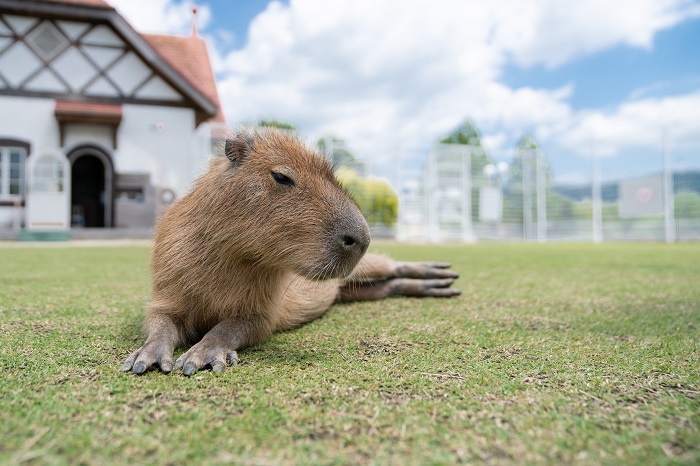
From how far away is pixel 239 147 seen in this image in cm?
183

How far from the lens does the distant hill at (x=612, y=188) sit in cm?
1631

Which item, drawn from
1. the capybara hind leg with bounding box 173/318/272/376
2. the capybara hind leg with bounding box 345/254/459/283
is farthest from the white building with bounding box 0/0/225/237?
the capybara hind leg with bounding box 173/318/272/376

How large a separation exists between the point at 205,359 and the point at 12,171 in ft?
44.8

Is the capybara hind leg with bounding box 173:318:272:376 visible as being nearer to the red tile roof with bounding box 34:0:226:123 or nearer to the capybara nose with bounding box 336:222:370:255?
the capybara nose with bounding box 336:222:370:255

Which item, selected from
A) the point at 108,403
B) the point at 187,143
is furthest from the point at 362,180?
the point at 108,403

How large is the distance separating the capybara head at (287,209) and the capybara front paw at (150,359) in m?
0.42

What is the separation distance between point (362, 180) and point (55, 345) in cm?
1509

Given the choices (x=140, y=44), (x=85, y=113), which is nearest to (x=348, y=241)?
(x=85, y=113)

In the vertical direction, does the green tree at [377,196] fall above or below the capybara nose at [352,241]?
above

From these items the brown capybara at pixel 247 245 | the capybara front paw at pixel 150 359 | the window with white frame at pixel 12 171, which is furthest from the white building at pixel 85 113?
the capybara front paw at pixel 150 359

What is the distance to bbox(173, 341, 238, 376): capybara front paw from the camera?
1412 mm

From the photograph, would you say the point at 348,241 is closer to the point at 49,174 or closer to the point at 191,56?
the point at 49,174

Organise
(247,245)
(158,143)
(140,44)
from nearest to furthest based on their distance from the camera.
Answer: (247,245)
(140,44)
(158,143)

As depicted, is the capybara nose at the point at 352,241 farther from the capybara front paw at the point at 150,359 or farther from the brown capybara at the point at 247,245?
the capybara front paw at the point at 150,359
